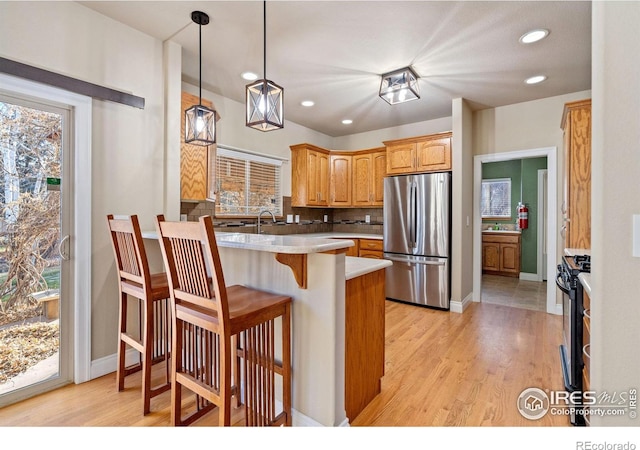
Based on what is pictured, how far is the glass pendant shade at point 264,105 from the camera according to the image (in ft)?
5.95

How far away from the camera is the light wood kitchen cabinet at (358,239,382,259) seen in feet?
14.9

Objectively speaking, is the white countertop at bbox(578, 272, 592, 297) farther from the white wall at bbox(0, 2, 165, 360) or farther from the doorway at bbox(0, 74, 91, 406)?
the doorway at bbox(0, 74, 91, 406)

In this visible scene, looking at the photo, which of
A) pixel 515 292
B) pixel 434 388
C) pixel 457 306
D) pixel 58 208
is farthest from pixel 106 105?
pixel 515 292

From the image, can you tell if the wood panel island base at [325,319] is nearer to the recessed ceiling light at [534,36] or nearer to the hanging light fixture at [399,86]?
the hanging light fixture at [399,86]

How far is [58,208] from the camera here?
212 cm

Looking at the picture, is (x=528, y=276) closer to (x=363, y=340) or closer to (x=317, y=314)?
(x=363, y=340)

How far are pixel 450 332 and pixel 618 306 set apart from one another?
2.43 m

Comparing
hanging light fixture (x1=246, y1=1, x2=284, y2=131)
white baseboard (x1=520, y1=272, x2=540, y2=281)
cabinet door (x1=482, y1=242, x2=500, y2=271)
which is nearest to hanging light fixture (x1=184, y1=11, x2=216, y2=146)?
hanging light fixture (x1=246, y1=1, x2=284, y2=131)

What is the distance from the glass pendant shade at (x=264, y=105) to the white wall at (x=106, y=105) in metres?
1.16

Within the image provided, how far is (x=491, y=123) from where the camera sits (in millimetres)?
4109

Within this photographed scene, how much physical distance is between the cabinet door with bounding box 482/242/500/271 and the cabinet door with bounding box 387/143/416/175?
325cm

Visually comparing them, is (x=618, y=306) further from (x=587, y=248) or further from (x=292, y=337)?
(x=587, y=248)

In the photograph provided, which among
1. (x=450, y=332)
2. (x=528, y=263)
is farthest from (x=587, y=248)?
(x=528, y=263)

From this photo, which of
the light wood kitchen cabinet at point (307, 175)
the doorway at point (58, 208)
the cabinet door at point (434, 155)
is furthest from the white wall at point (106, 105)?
the cabinet door at point (434, 155)
